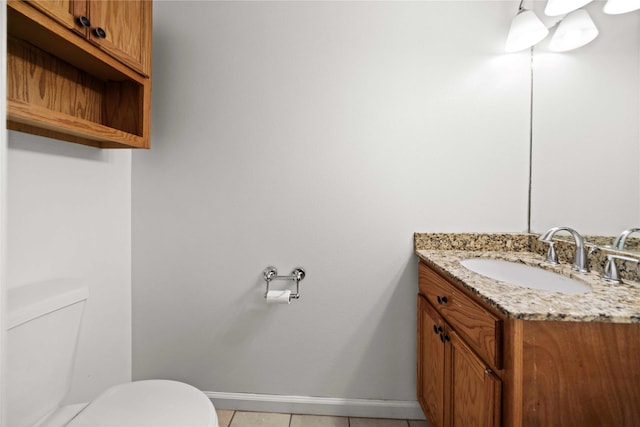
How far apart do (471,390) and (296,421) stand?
95 centimetres

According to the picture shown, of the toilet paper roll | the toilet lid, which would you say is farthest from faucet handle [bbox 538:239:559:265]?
the toilet lid

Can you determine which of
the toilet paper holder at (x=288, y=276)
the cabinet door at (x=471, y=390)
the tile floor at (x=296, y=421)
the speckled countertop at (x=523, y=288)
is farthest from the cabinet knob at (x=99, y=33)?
the tile floor at (x=296, y=421)

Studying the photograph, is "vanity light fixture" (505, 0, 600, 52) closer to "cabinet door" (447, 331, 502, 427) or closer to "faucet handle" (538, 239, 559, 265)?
"faucet handle" (538, 239, 559, 265)

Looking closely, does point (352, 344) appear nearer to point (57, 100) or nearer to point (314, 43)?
point (314, 43)

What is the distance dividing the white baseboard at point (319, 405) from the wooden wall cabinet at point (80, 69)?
4.42ft

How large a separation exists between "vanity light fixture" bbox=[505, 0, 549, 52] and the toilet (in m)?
1.93

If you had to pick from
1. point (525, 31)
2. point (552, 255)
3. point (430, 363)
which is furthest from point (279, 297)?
point (525, 31)

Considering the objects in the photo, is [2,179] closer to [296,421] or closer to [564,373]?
[564,373]

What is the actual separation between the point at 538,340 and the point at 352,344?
3.14 ft

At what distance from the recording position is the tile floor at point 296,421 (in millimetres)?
1448

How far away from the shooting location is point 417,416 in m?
1.49

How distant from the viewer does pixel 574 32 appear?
4.02ft

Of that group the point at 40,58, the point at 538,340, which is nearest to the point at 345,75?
the point at 40,58

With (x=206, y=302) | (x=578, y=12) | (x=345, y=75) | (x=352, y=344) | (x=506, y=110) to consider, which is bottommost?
(x=352, y=344)
